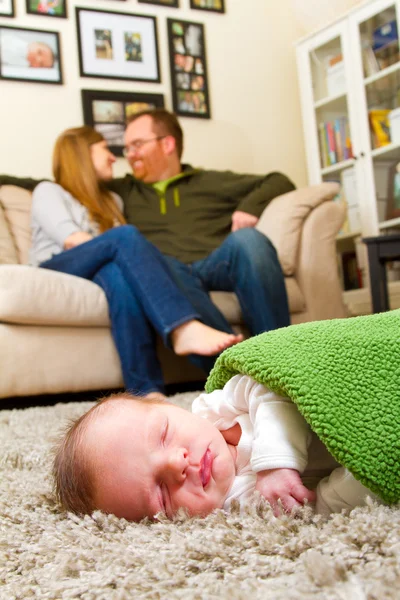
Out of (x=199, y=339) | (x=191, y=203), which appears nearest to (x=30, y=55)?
(x=191, y=203)

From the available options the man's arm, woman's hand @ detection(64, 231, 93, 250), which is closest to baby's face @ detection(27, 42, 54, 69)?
the man's arm

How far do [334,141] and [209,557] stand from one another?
3258mm

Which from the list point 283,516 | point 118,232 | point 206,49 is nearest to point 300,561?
point 283,516

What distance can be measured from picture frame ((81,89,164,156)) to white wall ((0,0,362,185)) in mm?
52

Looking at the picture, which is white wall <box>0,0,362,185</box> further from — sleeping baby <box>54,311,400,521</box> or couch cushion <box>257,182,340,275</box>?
sleeping baby <box>54,311,400,521</box>

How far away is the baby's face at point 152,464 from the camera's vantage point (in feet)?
1.93

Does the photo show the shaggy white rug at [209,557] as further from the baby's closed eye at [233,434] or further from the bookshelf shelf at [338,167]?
the bookshelf shelf at [338,167]

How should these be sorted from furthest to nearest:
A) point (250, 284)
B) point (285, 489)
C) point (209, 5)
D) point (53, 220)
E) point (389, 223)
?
1. point (209, 5)
2. point (389, 223)
3. point (53, 220)
4. point (250, 284)
5. point (285, 489)

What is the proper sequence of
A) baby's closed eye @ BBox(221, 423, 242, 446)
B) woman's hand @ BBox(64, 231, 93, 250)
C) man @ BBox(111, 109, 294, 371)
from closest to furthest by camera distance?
baby's closed eye @ BBox(221, 423, 242, 446) < woman's hand @ BBox(64, 231, 93, 250) < man @ BBox(111, 109, 294, 371)

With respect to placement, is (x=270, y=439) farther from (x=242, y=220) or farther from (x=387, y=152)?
(x=387, y=152)

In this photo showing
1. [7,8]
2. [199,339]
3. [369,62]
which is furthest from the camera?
[369,62]

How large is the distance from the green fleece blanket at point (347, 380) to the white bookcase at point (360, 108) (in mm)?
2611

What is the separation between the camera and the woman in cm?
174

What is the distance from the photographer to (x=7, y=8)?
118 inches
